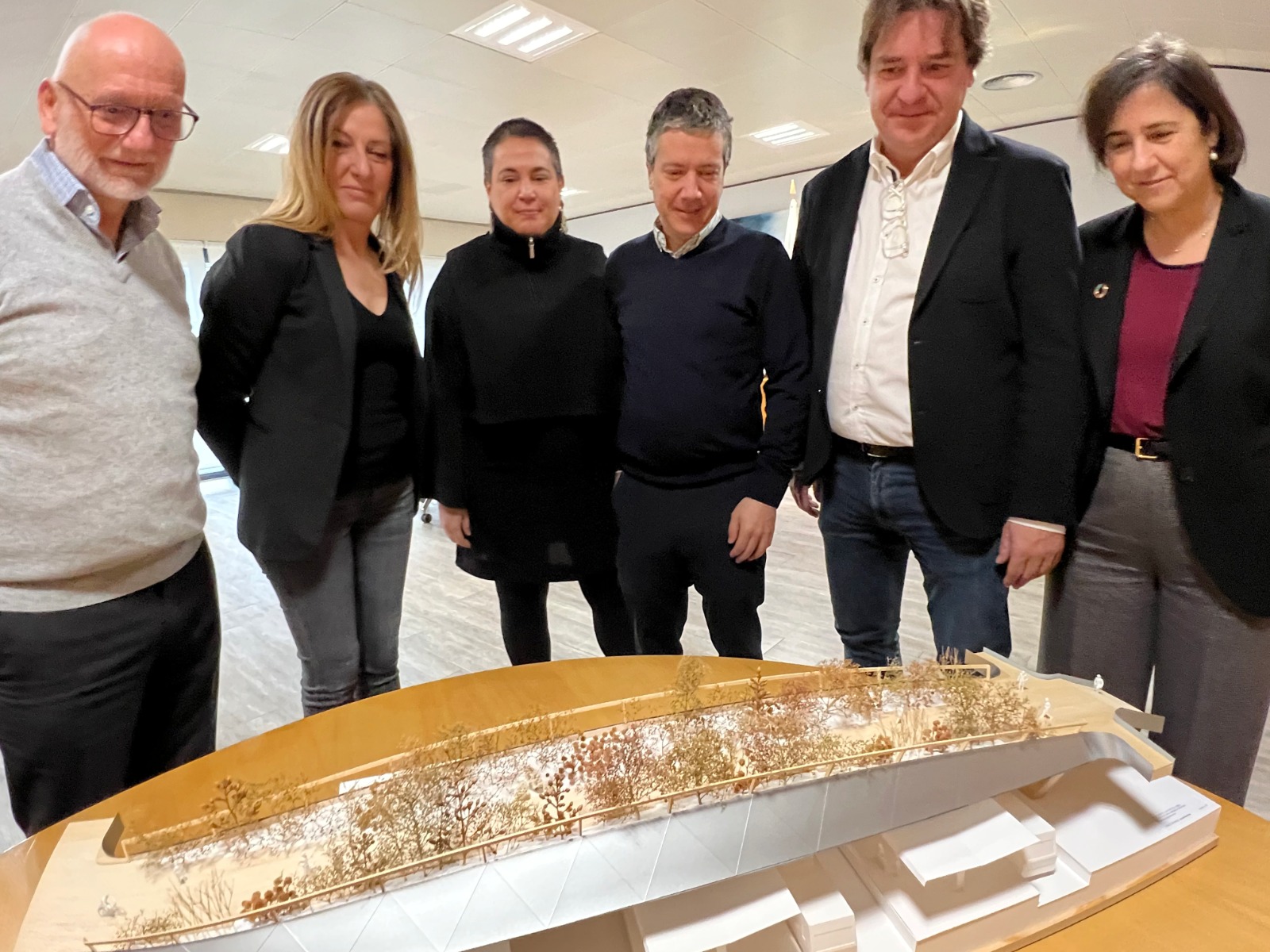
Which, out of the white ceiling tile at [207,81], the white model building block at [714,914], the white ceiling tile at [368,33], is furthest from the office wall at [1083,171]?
the white ceiling tile at [207,81]

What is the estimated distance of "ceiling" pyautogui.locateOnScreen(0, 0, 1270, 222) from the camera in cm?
373

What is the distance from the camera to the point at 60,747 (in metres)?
1.13

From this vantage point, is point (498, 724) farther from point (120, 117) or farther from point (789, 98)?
point (789, 98)

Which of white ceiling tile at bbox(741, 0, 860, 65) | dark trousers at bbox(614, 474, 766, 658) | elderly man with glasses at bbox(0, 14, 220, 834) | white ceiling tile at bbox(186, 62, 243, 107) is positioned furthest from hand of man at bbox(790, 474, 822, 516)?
white ceiling tile at bbox(186, 62, 243, 107)

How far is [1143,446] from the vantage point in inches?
49.4

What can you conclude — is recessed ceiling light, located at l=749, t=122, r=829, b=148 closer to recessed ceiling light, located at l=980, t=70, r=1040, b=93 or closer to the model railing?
recessed ceiling light, located at l=980, t=70, r=1040, b=93

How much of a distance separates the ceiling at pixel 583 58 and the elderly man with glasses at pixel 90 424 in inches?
123

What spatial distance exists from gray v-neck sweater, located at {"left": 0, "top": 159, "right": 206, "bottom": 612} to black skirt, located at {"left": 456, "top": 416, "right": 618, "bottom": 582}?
0.70 m

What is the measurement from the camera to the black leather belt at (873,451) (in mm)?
1435

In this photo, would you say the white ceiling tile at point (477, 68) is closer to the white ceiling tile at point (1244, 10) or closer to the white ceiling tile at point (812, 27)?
the white ceiling tile at point (812, 27)

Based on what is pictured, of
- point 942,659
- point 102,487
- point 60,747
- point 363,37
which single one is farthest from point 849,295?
point 363,37

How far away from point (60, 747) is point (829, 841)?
1.19 m

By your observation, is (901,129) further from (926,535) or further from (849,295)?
(926,535)

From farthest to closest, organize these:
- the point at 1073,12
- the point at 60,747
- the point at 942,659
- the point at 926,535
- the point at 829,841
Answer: the point at 1073,12 < the point at 926,535 < the point at 60,747 < the point at 942,659 < the point at 829,841
